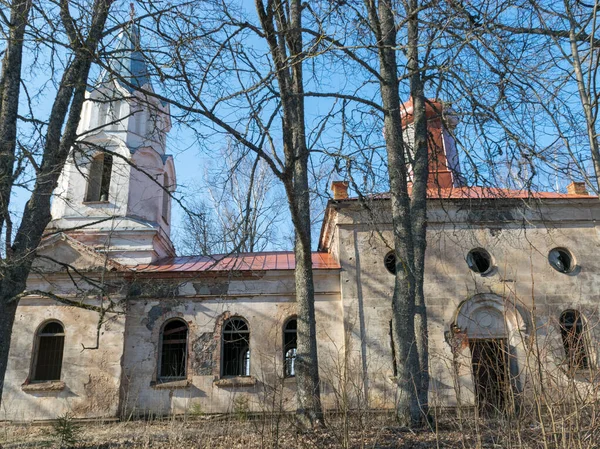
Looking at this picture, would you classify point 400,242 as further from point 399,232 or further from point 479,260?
point 479,260

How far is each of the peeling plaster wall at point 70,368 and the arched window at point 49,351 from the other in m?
0.25

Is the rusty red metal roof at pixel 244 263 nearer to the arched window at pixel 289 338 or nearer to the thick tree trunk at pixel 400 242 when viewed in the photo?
the arched window at pixel 289 338

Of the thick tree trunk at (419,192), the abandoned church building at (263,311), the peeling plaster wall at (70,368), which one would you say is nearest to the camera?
the thick tree trunk at (419,192)

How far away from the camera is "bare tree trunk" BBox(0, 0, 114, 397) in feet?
23.7

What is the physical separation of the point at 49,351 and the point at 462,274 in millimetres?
11301

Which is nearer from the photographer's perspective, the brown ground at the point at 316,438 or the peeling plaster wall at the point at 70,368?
the brown ground at the point at 316,438

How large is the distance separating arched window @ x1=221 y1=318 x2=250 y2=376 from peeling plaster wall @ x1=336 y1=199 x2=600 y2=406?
289 centimetres

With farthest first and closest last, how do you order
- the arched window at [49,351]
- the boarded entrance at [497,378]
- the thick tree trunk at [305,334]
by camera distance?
1. the arched window at [49,351]
2. the thick tree trunk at [305,334]
3. the boarded entrance at [497,378]

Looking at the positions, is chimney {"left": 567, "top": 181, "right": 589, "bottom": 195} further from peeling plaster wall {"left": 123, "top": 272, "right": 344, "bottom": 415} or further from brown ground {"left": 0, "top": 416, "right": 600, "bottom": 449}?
brown ground {"left": 0, "top": 416, "right": 600, "bottom": 449}

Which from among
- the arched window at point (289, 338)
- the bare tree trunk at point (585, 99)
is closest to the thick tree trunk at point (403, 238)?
the bare tree trunk at point (585, 99)

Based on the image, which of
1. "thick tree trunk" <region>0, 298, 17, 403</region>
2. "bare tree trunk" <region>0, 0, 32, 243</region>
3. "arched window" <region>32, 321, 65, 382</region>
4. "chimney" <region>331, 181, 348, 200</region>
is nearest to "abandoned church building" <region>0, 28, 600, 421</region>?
"arched window" <region>32, 321, 65, 382</region>

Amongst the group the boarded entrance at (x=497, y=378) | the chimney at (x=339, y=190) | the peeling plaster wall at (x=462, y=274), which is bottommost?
the boarded entrance at (x=497, y=378)

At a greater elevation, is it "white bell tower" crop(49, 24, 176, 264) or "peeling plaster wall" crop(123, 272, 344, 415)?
"white bell tower" crop(49, 24, 176, 264)

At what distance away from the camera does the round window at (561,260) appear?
14354mm
